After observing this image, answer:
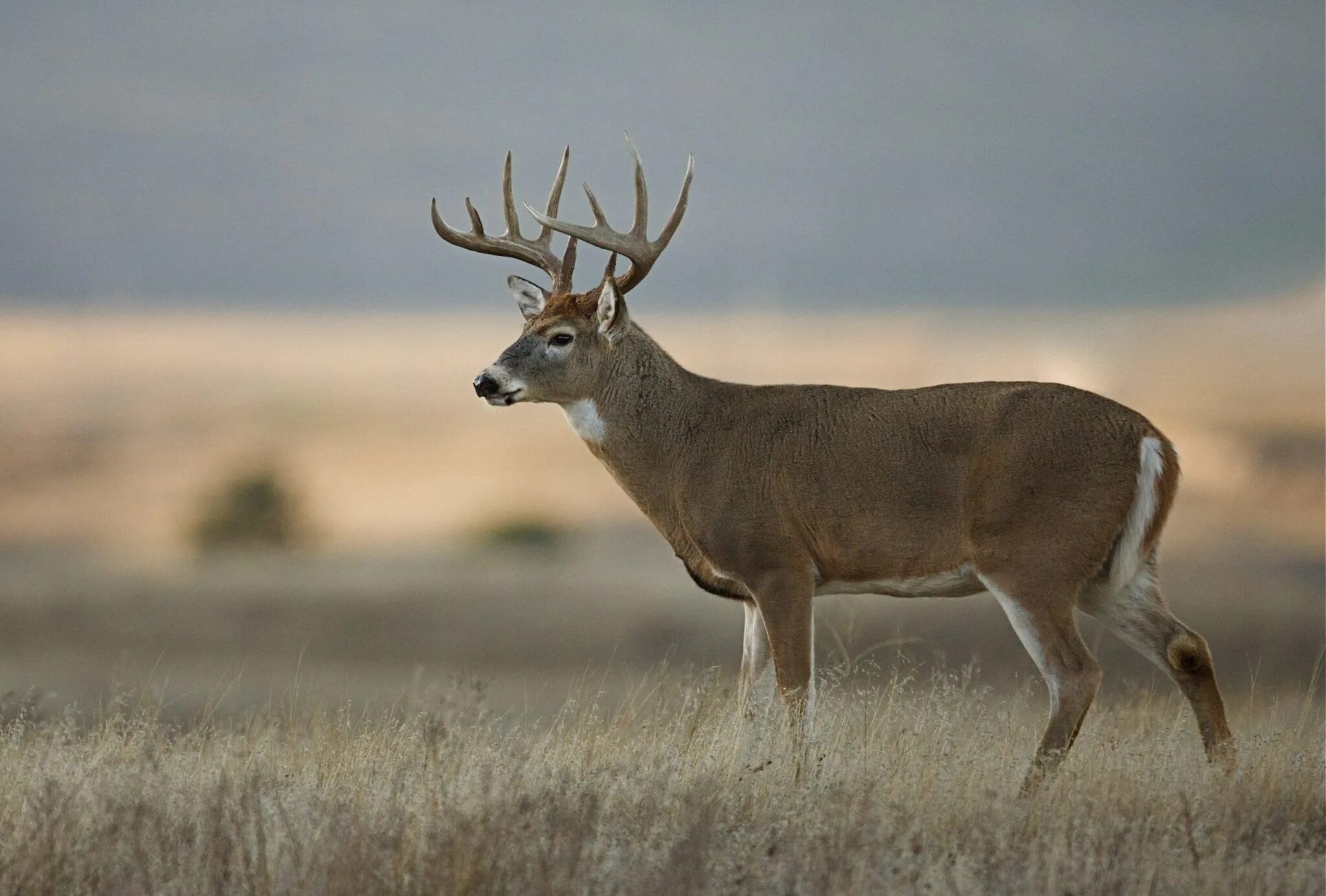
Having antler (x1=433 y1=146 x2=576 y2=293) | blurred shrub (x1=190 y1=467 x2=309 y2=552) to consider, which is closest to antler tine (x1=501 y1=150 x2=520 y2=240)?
antler (x1=433 y1=146 x2=576 y2=293)

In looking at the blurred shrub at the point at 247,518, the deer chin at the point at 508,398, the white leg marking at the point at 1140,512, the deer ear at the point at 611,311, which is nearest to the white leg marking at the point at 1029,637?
the white leg marking at the point at 1140,512

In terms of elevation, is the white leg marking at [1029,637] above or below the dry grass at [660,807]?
above

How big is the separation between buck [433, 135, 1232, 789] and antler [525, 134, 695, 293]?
17.7 inches

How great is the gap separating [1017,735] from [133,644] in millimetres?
40777

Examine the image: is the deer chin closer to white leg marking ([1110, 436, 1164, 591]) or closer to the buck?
the buck

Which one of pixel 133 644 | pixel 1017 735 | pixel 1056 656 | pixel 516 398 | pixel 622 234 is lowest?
pixel 133 644

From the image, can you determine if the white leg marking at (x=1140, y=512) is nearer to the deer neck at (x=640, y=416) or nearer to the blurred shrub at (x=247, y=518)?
the deer neck at (x=640, y=416)

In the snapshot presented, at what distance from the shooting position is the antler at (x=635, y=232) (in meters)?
10.9

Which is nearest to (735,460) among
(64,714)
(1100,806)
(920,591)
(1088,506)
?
(920,591)

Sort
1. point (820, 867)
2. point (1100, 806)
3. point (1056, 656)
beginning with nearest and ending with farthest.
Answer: point (820, 867) → point (1100, 806) → point (1056, 656)

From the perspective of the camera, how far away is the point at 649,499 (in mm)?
10305

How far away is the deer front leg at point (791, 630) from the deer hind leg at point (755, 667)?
259 mm

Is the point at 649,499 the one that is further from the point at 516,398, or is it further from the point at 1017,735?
the point at 1017,735

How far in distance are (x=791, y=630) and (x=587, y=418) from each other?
199 centimetres
